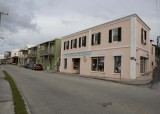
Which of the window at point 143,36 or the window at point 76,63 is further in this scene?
the window at point 76,63

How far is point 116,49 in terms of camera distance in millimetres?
25672

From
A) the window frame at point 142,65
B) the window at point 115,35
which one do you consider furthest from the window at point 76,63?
the window frame at point 142,65

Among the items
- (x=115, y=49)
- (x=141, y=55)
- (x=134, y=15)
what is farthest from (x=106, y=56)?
(x=134, y=15)

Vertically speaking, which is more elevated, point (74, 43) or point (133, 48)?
point (74, 43)

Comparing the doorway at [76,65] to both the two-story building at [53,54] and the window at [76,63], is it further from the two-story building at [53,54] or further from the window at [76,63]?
the two-story building at [53,54]

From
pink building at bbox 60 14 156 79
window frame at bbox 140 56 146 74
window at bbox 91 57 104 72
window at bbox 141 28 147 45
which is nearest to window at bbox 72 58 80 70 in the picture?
pink building at bbox 60 14 156 79

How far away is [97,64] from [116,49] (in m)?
4.67

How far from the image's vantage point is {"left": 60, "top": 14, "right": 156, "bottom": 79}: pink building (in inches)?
925

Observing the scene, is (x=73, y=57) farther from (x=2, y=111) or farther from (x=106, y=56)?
(x=2, y=111)

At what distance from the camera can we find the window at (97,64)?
93.0 ft

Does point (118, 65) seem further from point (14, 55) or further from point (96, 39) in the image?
point (14, 55)

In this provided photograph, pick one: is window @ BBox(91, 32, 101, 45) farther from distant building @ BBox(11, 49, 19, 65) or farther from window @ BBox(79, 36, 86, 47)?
distant building @ BBox(11, 49, 19, 65)

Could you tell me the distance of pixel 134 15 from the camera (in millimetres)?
23484

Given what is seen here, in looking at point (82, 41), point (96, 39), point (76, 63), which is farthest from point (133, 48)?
point (76, 63)
